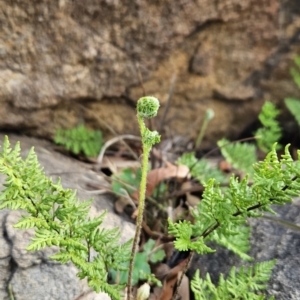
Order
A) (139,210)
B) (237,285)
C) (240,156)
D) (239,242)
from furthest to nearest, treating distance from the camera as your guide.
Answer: (240,156) → (239,242) → (237,285) → (139,210)

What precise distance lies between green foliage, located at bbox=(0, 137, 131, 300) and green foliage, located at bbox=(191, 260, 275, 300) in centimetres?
35

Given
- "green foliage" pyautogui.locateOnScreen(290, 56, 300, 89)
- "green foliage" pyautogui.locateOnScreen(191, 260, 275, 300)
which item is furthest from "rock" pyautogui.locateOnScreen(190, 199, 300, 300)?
"green foliage" pyautogui.locateOnScreen(290, 56, 300, 89)

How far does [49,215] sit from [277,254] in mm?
991

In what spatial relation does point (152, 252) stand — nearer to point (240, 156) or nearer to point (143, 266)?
point (143, 266)

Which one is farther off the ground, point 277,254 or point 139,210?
point 139,210

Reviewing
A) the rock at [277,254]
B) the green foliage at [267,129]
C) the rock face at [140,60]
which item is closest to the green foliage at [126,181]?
the rock face at [140,60]

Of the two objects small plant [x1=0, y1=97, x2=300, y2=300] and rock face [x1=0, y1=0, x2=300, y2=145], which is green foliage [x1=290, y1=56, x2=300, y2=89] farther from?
small plant [x1=0, y1=97, x2=300, y2=300]

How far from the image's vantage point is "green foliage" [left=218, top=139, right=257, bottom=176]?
2750mm

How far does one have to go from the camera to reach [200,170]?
2691 mm

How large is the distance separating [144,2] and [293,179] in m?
1.36

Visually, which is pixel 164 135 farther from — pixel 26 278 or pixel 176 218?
pixel 26 278

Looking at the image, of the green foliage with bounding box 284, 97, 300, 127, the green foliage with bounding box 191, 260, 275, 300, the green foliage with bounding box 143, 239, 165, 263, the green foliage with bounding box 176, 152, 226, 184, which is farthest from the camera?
the green foliage with bounding box 284, 97, 300, 127

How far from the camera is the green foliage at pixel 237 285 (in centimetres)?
196

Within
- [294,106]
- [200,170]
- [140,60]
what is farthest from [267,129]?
[140,60]
